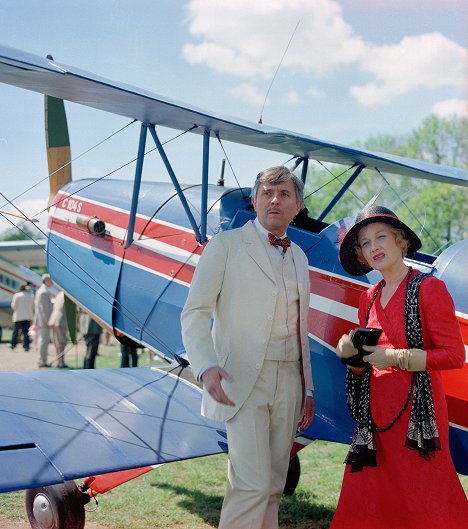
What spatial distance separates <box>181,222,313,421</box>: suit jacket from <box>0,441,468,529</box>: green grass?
1.96 meters

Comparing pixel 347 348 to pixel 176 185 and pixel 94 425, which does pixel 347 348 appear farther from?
pixel 176 185

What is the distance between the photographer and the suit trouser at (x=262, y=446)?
104 inches

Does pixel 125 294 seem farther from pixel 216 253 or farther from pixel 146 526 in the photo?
pixel 216 253

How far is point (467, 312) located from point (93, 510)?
283cm

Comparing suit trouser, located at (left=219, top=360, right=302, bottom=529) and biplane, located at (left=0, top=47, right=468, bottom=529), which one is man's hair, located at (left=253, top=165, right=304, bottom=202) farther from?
biplane, located at (left=0, top=47, right=468, bottom=529)

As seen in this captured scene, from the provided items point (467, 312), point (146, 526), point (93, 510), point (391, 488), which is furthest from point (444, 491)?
point (93, 510)

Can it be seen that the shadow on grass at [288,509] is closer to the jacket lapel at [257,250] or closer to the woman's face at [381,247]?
the jacket lapel at [257,250]

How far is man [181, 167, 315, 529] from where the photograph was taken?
8.73ft

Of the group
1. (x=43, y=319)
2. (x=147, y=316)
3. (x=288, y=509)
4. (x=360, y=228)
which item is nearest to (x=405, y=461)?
(x=360, y=228)

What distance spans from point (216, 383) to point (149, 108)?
2305mm

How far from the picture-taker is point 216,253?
278 cm

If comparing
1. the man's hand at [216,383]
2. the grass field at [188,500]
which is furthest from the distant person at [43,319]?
the man's hand at [216,383]

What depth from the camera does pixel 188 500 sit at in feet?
15.9

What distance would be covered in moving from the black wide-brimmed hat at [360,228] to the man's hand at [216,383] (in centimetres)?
80
